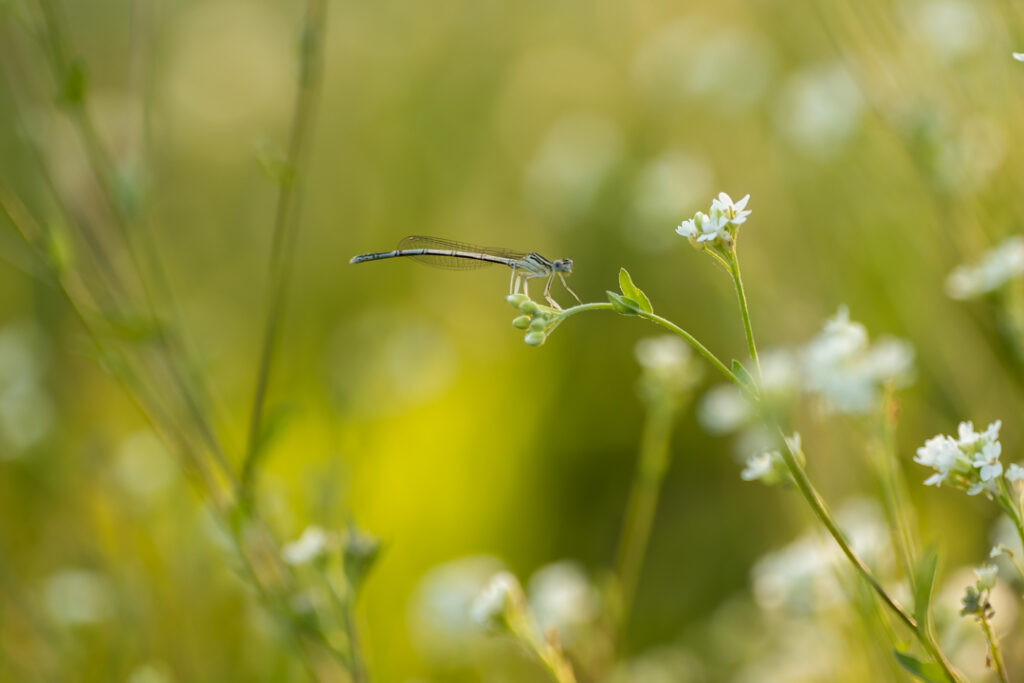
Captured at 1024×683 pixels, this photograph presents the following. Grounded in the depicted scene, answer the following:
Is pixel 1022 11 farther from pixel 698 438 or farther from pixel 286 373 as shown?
pixel 286 373

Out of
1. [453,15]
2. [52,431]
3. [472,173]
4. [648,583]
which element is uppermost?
[453,15]

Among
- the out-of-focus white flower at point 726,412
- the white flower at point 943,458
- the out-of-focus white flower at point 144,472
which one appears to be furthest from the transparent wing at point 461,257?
the out-of-focus white flower at point 144,472

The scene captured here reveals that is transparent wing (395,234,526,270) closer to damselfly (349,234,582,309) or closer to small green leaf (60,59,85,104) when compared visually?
damselfly (349,234,582,309)

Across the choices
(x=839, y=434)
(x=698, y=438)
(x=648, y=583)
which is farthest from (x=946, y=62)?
(x=648, y=583)

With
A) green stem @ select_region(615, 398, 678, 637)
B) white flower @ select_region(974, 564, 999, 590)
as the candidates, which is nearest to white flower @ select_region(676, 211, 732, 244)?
white flower @ select_region(974, 564, 999, 590)

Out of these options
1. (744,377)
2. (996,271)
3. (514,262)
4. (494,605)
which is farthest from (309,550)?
(996,271)
